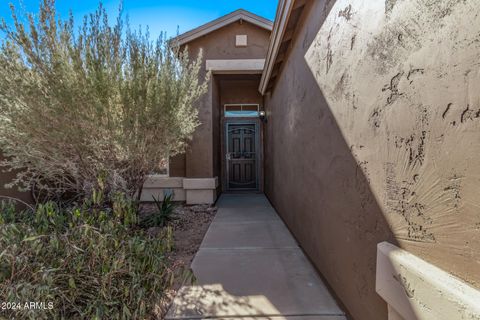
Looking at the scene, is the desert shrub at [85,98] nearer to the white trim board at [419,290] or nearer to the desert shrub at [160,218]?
the desert shrub at [160,218]

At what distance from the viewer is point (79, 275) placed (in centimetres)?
193

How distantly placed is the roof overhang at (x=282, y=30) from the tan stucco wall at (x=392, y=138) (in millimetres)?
698

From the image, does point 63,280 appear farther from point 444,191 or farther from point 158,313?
point 444,191

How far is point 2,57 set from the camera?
9.53ft

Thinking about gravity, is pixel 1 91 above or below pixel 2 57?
below

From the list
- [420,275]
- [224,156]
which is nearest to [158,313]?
[420,275]

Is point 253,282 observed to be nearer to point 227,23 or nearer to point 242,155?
point 227,23

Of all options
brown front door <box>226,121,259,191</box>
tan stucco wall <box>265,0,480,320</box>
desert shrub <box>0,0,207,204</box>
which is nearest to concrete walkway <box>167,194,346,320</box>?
tan stucco wall <box>265,0,480,320</box>

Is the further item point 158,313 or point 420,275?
point 158,313

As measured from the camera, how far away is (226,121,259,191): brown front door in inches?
348

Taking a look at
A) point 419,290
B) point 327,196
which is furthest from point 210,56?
point 419,290

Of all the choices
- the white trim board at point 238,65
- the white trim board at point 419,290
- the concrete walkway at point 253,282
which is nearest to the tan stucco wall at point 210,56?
the white trim board at point 238,65

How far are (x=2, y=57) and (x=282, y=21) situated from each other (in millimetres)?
3578

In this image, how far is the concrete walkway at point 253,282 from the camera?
2.13 meters
